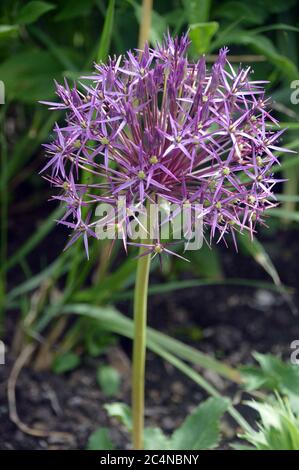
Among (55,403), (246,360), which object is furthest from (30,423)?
(246,360)

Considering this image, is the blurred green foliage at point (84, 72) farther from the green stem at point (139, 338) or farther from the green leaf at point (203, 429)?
the green stem at point (139, 338)

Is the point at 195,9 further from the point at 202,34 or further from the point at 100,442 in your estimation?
the point at 100,442

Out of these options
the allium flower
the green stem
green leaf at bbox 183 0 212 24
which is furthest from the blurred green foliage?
the allium flower

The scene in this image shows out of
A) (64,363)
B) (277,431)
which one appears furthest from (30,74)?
(277,431)

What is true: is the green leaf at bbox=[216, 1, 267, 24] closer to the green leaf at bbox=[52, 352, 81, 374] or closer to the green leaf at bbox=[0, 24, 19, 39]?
the green leaf at bbox=[0, 24, 19, 39]

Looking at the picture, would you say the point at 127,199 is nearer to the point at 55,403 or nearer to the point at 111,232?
the point at 111,232

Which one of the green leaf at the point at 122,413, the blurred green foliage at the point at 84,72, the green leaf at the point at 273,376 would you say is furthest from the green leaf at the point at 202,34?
the green leaf at the point at 122,413
